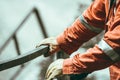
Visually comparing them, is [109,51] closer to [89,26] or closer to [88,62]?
[88,62]

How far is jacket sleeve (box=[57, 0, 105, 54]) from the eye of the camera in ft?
10.3

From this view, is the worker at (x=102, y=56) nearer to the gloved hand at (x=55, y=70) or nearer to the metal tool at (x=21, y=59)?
the gloved hand at (x=55, y=70)

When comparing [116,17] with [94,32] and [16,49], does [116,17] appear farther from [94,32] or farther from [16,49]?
[16,49]

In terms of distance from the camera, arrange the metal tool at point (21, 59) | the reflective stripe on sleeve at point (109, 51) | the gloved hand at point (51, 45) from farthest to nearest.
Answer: the gloved hand at point (51, 45) < the reflective stripe on sleeve at point (109, 51) < the metal tool at point (21, 59)

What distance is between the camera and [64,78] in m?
2.77

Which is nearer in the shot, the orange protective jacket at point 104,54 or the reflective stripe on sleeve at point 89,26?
the orange protective jacket at point 104,54

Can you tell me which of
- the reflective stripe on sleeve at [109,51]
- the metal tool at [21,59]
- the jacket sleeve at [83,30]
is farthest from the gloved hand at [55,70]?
the jacket sleeve at [83,30]

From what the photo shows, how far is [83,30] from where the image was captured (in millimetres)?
3225

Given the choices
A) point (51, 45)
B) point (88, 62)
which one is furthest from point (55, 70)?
point (51, 45)

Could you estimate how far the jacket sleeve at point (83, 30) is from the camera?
315cm

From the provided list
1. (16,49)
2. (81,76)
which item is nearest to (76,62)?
(81,76)

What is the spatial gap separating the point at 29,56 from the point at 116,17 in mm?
646

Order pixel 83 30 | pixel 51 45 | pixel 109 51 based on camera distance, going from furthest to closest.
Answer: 1. pixel 83 30
2. pixel 51 45
3. pixel 109 51

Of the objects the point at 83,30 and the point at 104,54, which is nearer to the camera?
the point at 104,54
